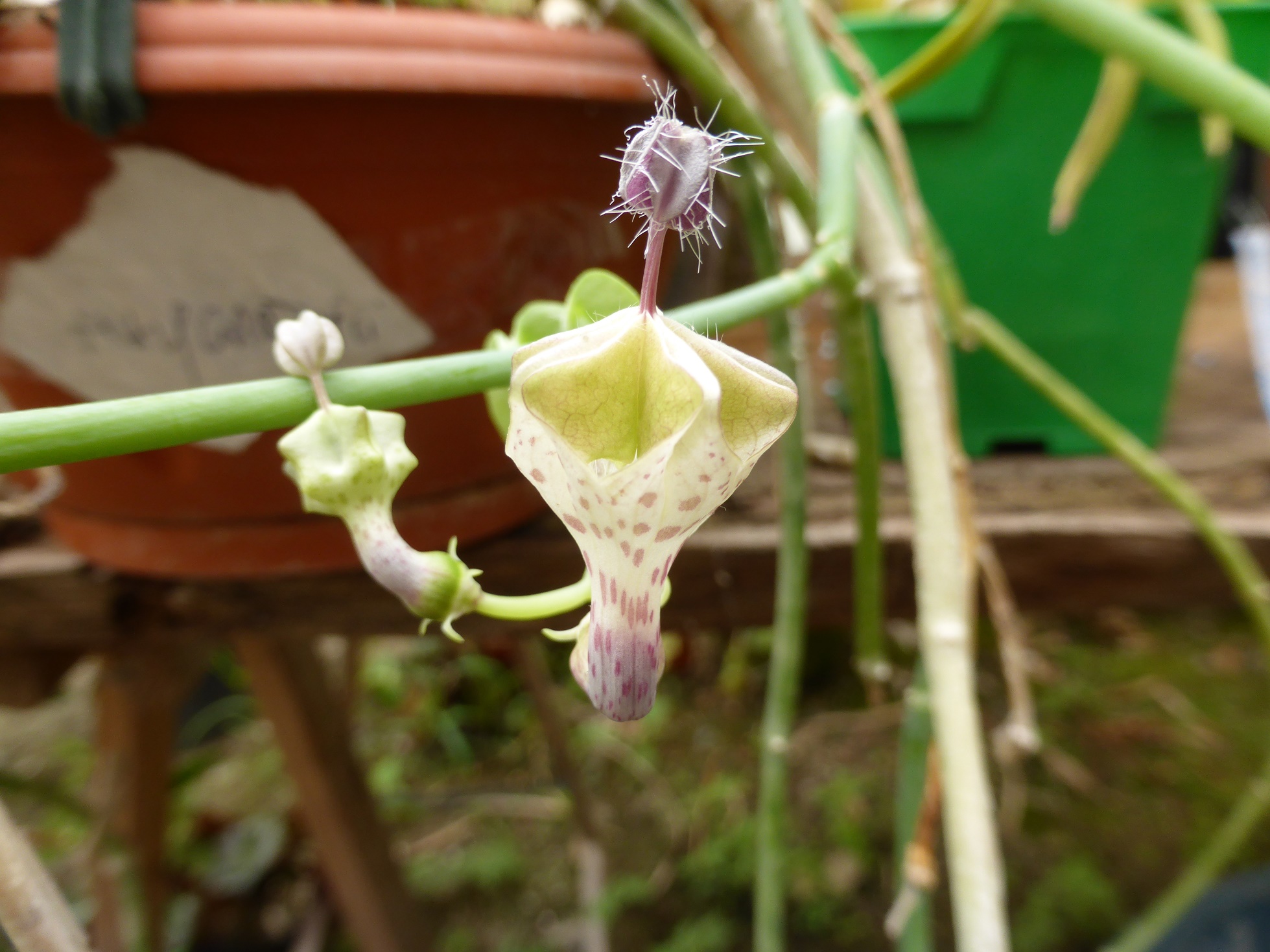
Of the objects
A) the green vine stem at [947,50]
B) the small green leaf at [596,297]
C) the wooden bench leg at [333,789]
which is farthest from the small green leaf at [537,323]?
the wooden bench leg at [333,789]

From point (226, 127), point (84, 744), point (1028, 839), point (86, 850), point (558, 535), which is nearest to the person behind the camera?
point (226, 127)

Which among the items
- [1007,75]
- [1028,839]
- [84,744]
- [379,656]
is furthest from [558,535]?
[84,744]

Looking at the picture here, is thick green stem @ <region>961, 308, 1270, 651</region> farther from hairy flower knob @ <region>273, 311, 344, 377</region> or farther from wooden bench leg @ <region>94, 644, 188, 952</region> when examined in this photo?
wooden bench leg @ <region>94, 644, 188, 952</region>

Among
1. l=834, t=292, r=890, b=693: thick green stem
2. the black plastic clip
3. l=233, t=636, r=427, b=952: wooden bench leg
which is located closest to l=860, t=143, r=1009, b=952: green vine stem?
l=834, t=292, r=890, b=693: thick green stem

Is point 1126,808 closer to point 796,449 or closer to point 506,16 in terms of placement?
point 796,449

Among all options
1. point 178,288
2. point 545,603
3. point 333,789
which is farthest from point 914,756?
point 333,789

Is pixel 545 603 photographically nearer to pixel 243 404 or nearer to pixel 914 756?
pixel 243 404
